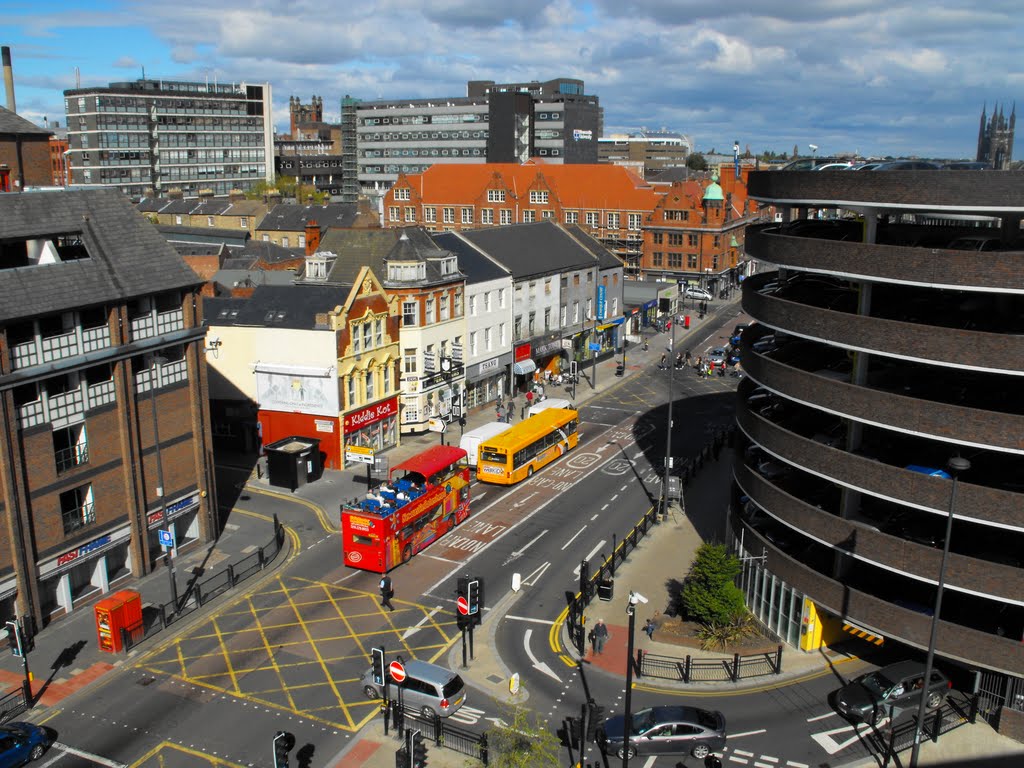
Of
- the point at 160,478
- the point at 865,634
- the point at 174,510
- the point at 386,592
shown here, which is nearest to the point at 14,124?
the point at 160,478

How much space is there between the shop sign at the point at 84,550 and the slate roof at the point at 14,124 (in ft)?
64.0

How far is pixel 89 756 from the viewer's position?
26828 millimetres

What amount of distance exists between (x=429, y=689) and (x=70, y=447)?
1801cm

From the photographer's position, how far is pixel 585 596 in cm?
3681

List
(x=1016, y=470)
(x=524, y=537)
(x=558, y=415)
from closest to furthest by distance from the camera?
1. (x=1016, y=470)
2. (x=524, y=537)
3. (x=558, y=415)

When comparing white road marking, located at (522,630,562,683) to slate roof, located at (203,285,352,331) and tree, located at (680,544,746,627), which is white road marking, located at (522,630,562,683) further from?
slate roof, located at (203,285,352,331)

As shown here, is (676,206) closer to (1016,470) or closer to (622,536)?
(622,536)

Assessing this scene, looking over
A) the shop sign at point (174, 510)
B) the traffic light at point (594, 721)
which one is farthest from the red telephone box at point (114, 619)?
the traffic light at point (594, 721)

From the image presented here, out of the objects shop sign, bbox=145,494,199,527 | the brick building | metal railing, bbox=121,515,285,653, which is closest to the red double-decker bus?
metal railing, bbox=121,515,285,653

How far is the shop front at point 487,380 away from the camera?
6544 cm

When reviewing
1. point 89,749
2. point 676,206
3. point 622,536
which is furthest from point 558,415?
point 676,206

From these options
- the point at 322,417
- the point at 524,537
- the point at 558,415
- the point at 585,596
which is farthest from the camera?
the point at 558,415

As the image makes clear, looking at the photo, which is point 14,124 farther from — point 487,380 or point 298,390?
point 487,380

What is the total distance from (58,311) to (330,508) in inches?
712
